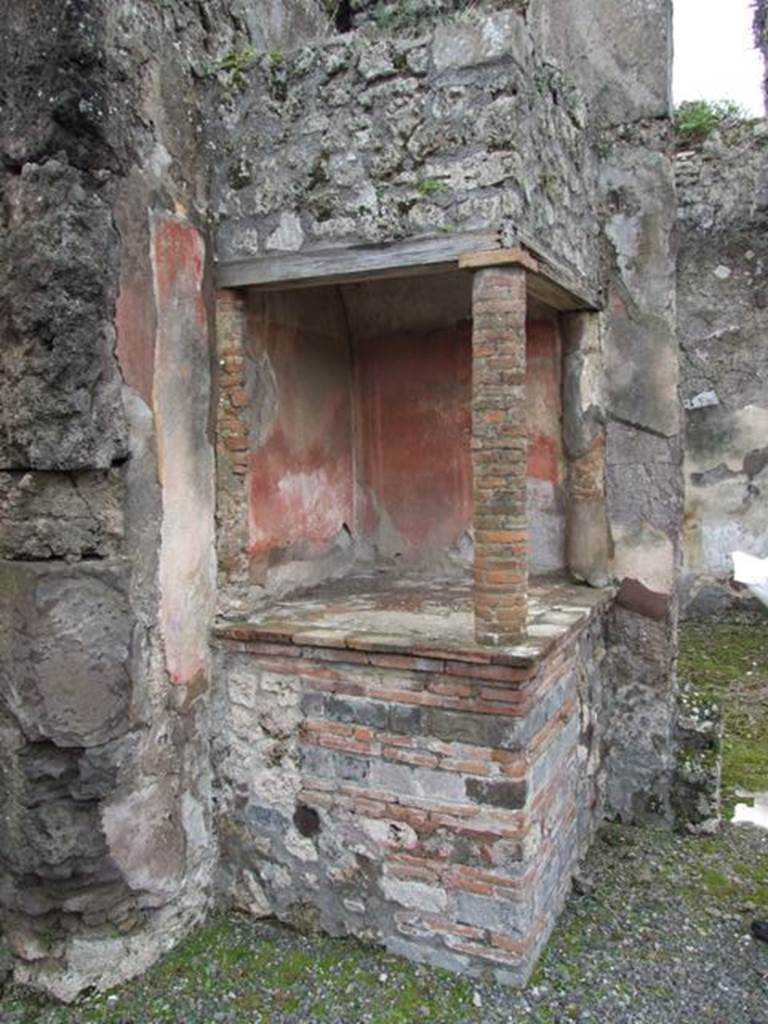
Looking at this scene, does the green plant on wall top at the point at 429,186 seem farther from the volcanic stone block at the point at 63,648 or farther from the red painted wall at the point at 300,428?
the volcanic stone block at the point at 63,648

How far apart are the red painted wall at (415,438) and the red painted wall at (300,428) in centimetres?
16

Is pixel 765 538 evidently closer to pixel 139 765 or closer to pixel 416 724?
pixel 416 724

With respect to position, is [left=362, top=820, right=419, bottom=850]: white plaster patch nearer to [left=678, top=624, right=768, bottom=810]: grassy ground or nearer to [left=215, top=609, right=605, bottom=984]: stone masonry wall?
[left=215, top=609, right=605, bottom=984]: stone masonry wall

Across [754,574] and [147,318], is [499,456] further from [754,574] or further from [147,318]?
[147,318]

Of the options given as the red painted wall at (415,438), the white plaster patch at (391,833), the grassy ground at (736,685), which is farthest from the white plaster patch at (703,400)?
the white plaster patch at (391,833)

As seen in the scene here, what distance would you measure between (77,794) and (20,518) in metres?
1.12

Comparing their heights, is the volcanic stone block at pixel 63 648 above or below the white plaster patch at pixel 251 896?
above

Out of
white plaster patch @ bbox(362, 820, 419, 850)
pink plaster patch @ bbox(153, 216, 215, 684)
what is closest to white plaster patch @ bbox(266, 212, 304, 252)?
pink plaster patch @ bbox(153, 216, 215, 684)

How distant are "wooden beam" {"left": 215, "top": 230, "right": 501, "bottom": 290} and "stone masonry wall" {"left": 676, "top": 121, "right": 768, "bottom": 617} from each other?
5.25 meters

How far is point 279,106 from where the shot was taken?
3727mm

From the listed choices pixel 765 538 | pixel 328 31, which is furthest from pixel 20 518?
pixel 765 538

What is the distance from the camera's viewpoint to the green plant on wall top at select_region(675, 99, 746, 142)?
24.9 ft

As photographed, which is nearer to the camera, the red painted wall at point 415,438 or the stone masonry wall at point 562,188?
the stone masonry wall at point 562,188

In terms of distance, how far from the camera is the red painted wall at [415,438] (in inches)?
207
